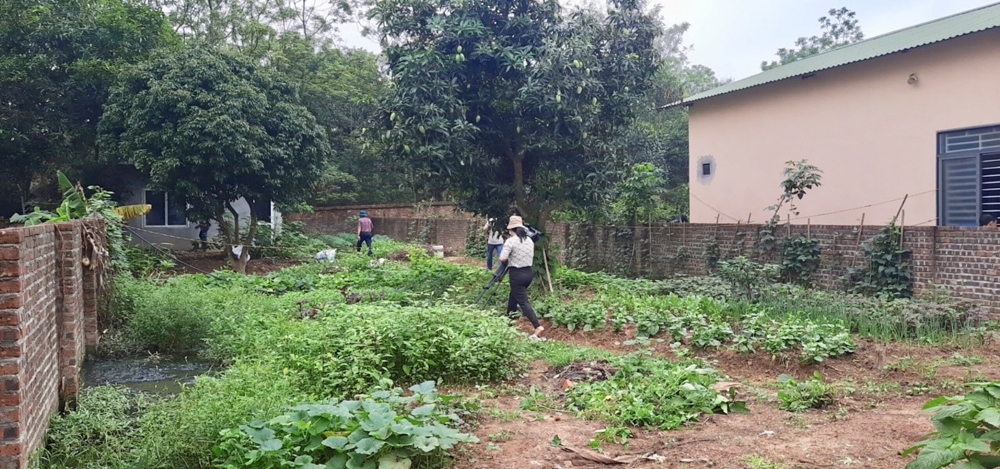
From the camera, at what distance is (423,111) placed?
10.6m

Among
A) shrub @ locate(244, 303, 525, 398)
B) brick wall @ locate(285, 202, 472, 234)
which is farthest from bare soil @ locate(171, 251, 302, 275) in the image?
shrub @ locate(244, 303, 525, 398)

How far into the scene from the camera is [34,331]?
15.1 ft

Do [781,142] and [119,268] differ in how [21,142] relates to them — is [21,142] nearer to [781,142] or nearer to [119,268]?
[119,268]

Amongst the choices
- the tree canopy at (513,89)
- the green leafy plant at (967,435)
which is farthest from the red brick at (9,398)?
the tree canopy at (513,89)

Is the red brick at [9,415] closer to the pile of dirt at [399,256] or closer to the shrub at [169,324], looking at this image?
the shrub at [169,324]

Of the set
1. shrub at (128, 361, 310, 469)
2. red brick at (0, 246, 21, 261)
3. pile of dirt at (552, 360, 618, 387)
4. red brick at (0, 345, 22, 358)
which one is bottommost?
pile of dirt at (552, 360, 618, 387)

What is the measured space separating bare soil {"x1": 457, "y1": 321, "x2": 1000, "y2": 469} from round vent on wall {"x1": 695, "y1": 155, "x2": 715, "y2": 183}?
10.5m

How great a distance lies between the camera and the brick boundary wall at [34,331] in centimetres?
388

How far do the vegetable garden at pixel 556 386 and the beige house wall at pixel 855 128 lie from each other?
420 centimetres

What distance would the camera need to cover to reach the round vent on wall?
57.2 ft

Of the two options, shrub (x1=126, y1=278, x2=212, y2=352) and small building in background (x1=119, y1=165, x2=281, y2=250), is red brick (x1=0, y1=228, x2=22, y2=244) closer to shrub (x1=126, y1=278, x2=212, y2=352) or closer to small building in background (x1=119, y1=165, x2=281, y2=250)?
shrub (x1=126, y1=278, x2=212, y2=352)

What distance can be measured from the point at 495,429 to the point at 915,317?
5.98 meters

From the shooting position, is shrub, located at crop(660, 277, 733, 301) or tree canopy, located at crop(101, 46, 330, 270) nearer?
shrub, located at crop(660, 277, 733, 301)

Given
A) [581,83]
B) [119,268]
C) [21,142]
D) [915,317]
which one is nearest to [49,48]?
[21,142]
